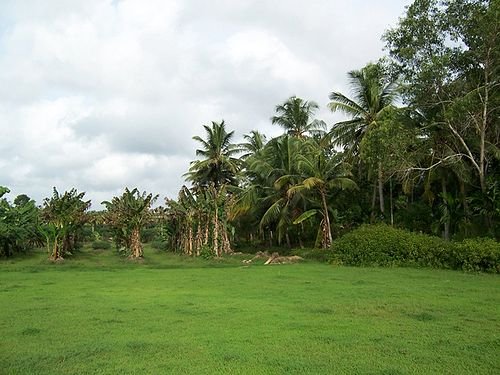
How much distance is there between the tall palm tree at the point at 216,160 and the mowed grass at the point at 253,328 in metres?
21.6

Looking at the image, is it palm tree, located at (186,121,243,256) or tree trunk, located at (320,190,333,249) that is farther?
palm tree, located at (186,121,243,256)

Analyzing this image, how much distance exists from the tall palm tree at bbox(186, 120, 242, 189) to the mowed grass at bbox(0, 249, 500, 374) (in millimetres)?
21603

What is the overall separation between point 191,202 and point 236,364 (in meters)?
Answer: 22.2

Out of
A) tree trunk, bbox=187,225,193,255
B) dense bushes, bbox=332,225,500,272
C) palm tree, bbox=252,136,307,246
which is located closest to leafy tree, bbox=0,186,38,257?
tree trunk, bbox=187,225,193,255

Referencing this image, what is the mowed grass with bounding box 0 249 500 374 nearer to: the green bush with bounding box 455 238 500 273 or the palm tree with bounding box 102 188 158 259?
the green bush with bounding box 455 238 500 273

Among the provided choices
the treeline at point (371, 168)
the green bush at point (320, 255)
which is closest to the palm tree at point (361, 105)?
the treeline at point (371, 168)

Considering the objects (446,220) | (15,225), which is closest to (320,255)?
(446,220)

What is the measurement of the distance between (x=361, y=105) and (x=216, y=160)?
12.2 meters

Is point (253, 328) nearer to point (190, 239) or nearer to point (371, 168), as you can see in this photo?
point (371, 168)

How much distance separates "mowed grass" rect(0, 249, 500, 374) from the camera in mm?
5164

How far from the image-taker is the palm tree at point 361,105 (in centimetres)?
2445

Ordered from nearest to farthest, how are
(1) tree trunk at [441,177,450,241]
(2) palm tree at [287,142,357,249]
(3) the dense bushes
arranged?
(3) the dense bushes → (1) tree trunk at [441,177,450,241] → (2) palm tree at [287,142,357,249]

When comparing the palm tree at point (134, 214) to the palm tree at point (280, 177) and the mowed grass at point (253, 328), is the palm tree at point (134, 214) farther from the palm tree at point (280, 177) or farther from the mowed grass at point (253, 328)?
the mowed grass at point (253, 328)

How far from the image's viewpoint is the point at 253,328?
6855 mm
